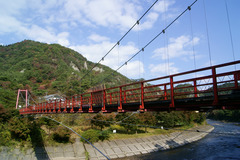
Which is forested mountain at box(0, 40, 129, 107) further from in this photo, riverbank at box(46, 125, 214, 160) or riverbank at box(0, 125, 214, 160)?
riverbank at box(0, 125, 214, 160)

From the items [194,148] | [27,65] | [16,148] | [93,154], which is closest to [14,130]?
[16,148]

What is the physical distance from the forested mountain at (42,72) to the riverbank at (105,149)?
3631 centimetres

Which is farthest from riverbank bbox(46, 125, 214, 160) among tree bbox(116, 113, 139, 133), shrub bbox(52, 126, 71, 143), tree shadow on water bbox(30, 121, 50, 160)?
tree bbox(116, 113, 139, 133)

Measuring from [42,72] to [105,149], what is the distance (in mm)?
73618

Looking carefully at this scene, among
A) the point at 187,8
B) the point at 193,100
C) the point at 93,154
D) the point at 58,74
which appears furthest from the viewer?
the point at 58,74

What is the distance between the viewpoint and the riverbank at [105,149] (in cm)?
1666

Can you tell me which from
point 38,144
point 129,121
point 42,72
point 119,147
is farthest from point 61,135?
point 42,72

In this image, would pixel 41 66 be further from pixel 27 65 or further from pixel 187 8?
pixel 187 8

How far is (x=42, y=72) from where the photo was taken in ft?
272

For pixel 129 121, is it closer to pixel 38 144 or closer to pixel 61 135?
pixel 61 135

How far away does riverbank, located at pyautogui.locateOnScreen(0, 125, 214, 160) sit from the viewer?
16.7 meters

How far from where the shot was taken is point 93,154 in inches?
720

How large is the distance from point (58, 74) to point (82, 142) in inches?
2742

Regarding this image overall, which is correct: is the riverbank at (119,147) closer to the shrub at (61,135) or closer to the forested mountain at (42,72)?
the shrub at (61,135)
